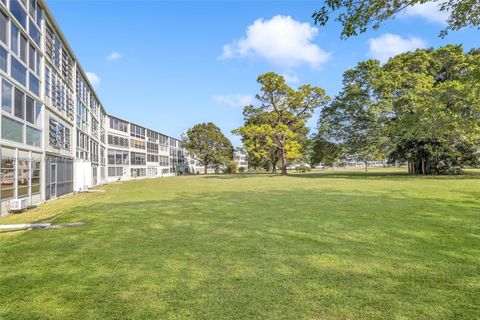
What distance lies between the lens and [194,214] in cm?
1136

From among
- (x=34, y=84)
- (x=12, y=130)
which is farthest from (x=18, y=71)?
(x=12, y=130)

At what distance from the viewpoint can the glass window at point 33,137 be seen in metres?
14.9

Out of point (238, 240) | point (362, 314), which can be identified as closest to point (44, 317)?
point (362, 314)

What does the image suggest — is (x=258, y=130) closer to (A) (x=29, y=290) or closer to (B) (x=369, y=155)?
(B) (x=369, y=155)

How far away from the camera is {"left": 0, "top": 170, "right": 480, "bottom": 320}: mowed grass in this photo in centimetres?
385

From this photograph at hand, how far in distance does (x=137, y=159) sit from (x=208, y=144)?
74.4 ft

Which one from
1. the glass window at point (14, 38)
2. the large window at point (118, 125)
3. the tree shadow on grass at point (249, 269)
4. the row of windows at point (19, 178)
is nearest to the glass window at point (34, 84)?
the glass window at point (14, 38)

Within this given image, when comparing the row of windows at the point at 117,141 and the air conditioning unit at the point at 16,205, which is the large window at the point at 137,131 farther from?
the air conditioning unit at the point at 16,205

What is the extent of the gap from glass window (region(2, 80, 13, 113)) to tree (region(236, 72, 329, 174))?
1313 inches

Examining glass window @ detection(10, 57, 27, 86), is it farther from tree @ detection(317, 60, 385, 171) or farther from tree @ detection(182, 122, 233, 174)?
tree @ detection(182, 122, 233, 174)

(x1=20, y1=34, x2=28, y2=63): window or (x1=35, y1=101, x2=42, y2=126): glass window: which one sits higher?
(x1=20, y1=34, x2=28, y2=63): window

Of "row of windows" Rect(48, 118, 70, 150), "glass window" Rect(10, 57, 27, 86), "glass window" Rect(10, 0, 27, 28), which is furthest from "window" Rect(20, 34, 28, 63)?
"row of windows" Rect(48, 118, 70, 150)

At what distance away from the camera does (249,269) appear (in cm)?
524

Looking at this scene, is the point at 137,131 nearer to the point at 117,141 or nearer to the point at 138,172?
the point at 138,172
